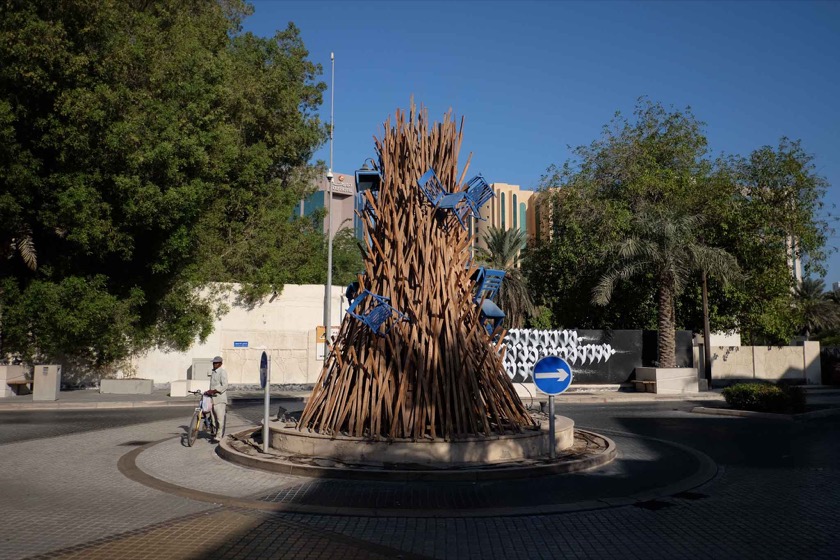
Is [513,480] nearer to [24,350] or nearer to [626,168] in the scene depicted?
[24,350]

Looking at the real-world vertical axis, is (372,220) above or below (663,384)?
above

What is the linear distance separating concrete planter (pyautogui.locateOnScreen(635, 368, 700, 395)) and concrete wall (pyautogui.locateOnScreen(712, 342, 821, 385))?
6.41 metres

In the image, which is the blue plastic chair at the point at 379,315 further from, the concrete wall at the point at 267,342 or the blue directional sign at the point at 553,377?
the concrete wall at the point at 267,342

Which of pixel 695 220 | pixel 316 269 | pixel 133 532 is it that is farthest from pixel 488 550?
pixel 316 269

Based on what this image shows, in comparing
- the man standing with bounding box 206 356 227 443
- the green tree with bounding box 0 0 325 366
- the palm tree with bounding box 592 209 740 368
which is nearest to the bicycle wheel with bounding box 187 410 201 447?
the man standing with bounding box 206 356 227 443

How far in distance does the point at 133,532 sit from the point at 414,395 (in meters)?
4.38

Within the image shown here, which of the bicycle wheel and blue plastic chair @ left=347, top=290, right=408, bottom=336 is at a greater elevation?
blue plastic chair @ left=347, top=290, right=408, bottom=336

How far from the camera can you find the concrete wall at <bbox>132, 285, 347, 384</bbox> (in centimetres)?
2717

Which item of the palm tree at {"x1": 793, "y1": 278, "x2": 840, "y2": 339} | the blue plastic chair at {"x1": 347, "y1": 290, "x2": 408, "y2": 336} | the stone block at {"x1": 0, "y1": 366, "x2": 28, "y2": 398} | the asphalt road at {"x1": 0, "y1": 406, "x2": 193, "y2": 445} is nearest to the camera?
the blue plastic chair at {"x1": 347, "y1": 290, "x2": 408, "y2": 336}

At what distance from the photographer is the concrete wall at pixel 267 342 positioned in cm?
2717

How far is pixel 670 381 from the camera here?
25.8m

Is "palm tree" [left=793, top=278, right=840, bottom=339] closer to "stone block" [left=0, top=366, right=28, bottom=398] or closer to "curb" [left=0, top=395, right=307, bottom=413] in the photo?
"curb" [left=0, top=395, right=307, bottom=413]

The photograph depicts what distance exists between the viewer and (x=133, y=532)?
21.5ft

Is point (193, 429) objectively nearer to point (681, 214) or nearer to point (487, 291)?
point (487, 291)
